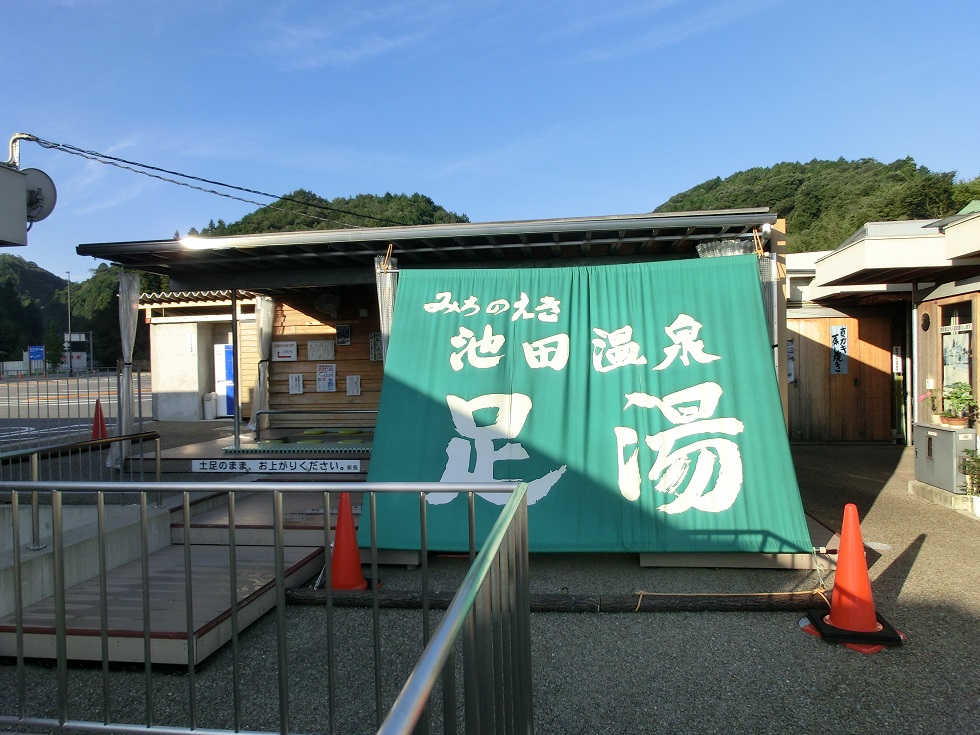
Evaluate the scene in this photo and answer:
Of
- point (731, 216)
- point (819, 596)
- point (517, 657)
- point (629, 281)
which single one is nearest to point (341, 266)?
point (629, 281)

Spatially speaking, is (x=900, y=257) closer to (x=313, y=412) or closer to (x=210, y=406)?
(x=313, y=412)

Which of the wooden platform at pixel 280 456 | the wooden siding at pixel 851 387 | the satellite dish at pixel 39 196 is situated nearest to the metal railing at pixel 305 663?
the wooden platform at pixel 280 456

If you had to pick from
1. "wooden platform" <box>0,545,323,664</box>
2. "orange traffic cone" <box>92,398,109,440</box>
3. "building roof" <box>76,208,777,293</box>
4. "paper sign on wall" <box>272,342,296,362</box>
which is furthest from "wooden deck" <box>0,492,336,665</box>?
"orange traffic cone" <box>92,398,109,440</box>

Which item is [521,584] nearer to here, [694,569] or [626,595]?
[626,595]

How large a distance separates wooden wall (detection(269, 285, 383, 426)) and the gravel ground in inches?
249

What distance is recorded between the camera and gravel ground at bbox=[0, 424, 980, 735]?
314 centimetres

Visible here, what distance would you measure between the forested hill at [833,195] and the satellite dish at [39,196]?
29.1m

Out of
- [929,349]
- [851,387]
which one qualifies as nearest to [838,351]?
[851,387]

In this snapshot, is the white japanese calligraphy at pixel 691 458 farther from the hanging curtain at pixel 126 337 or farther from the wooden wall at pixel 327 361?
the hanging curtain at pixel 126 337

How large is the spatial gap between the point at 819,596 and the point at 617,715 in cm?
197

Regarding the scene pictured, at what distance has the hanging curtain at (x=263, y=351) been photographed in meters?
10.7

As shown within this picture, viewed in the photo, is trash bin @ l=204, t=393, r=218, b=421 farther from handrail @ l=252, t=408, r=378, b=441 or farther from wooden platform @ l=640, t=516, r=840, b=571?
wooden platform @ l=640, t=516, r=840, b=571

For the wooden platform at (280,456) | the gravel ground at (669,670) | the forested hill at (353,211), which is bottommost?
the gravel ground at (669,670)

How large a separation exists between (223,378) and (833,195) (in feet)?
131
